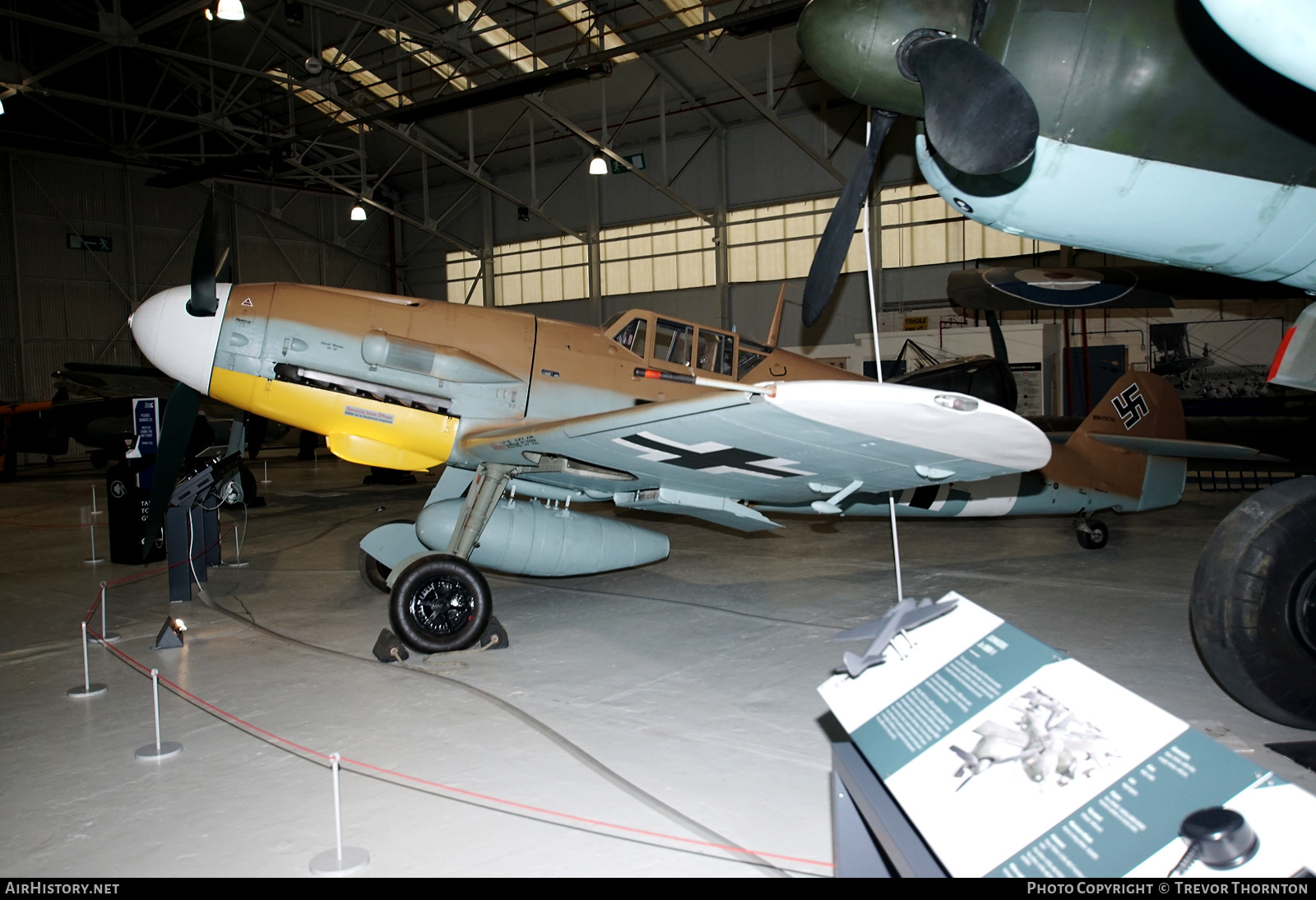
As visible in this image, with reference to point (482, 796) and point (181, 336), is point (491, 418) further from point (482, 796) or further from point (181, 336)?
point (482, 796)

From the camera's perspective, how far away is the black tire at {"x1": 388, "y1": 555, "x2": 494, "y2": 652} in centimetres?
519

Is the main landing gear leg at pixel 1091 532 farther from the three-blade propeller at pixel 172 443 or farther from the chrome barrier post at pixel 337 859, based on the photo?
the three-blade propeller at pixel 172 443

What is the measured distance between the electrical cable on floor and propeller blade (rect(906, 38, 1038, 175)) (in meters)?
2.40

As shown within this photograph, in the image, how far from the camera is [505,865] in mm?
2738

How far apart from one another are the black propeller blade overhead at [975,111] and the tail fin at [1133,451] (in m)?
6.35

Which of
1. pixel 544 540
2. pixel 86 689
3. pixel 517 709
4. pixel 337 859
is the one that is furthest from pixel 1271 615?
pixel 86 689

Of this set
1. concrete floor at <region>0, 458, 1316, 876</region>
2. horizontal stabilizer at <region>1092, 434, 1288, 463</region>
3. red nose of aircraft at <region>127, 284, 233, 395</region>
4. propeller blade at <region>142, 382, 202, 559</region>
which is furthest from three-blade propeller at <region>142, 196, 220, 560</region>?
horizontal stabilizer at <region>1092, 434, 1288, 463</region>

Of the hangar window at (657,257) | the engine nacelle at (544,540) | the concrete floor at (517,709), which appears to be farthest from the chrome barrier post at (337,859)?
the hangar window at (657,257)

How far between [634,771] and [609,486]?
114 inches

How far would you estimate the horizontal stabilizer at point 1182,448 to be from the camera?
22.2 feet

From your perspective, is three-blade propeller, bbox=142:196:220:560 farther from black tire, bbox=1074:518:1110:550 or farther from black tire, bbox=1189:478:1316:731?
black tire, bbox=1074:518:1110:550

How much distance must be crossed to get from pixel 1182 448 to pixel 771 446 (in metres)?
5.02
